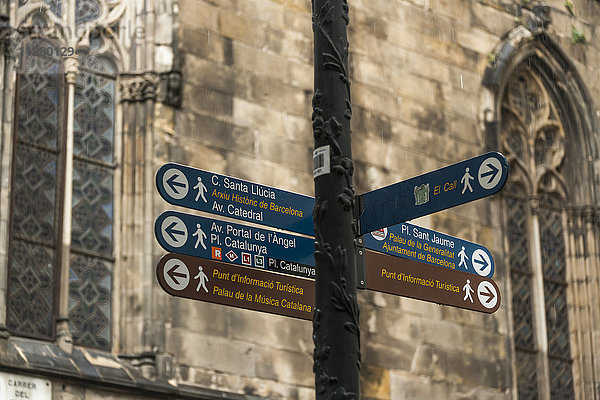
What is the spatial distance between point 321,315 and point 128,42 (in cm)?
747

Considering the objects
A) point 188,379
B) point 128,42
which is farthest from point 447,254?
point 128,42

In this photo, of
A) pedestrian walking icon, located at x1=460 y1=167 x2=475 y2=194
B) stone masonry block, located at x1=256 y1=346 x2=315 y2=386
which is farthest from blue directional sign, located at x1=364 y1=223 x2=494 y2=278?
stone masonry block, located at x1=256 y1=346 x2=315 y2=386

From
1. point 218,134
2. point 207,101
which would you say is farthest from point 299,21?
point 218,134

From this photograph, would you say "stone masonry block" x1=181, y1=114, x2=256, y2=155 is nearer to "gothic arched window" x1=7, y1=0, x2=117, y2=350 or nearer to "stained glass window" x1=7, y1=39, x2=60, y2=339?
"gothic arched window" x1=7, y1=0, x2=117, y2=350

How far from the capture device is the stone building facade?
38.7ft

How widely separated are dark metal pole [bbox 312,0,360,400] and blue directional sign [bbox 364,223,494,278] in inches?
29.8

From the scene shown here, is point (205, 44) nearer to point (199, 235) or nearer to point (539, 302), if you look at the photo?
point (539, 302)

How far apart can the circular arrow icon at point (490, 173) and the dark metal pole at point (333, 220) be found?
2.24ft

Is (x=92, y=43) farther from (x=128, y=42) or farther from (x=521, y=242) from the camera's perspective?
(x=521, y=242)

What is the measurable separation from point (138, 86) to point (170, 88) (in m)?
0.31

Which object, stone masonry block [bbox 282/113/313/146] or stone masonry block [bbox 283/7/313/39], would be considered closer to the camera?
stone masonry block [bbox 282/113/313/146]

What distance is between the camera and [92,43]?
12.8 meters

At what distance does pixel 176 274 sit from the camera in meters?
6.71

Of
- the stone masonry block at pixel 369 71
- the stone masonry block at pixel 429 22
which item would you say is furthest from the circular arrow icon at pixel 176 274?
the stone masonry block at pixel 429 22
